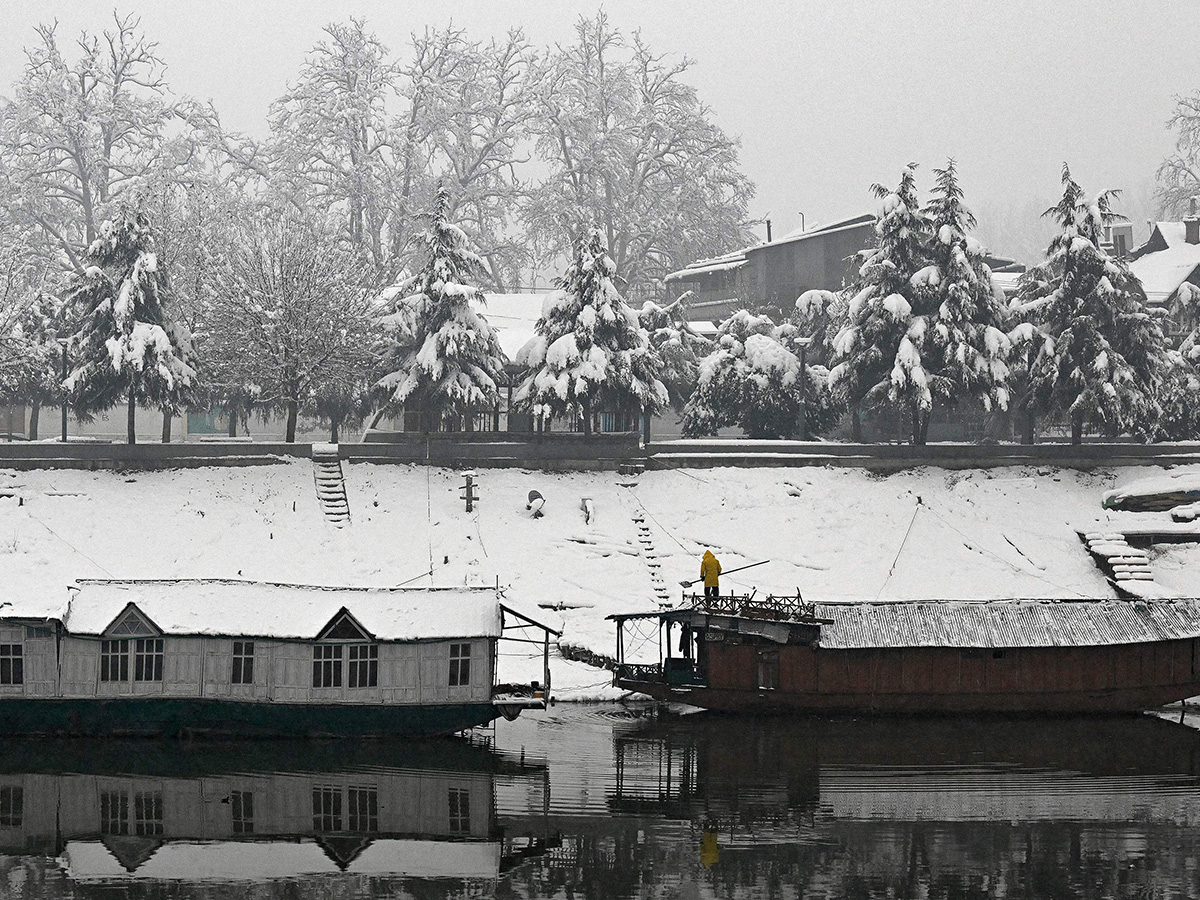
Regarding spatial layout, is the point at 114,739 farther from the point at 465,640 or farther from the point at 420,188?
the point at 420,188

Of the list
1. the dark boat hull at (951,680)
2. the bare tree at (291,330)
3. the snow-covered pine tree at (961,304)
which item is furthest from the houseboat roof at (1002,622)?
the bare tree at (291,330)

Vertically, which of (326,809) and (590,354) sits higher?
(590,354)

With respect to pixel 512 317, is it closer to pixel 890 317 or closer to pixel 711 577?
pixel 890 317

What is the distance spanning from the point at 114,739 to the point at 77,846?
7181 mm

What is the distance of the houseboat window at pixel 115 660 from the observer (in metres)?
30.3

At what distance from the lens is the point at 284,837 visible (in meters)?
23.7

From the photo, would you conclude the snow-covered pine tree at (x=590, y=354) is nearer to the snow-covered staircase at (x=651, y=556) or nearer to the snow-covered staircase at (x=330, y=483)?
the snow-covered staircase at (x=651, y=556)

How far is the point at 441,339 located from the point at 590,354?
5.09 m

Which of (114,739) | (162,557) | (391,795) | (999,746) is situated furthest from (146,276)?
(999,746)

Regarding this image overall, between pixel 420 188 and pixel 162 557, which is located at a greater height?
pixel 420 188

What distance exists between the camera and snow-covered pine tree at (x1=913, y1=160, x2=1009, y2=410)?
160ft

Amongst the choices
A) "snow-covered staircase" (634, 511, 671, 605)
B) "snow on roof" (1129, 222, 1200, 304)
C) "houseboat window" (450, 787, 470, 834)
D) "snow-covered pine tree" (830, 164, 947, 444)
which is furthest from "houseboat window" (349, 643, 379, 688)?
"snow on roof" (1129, 222, 1200, 304)

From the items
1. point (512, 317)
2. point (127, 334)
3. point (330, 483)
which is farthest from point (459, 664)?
point (512, 317)

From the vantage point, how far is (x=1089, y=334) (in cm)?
4956
